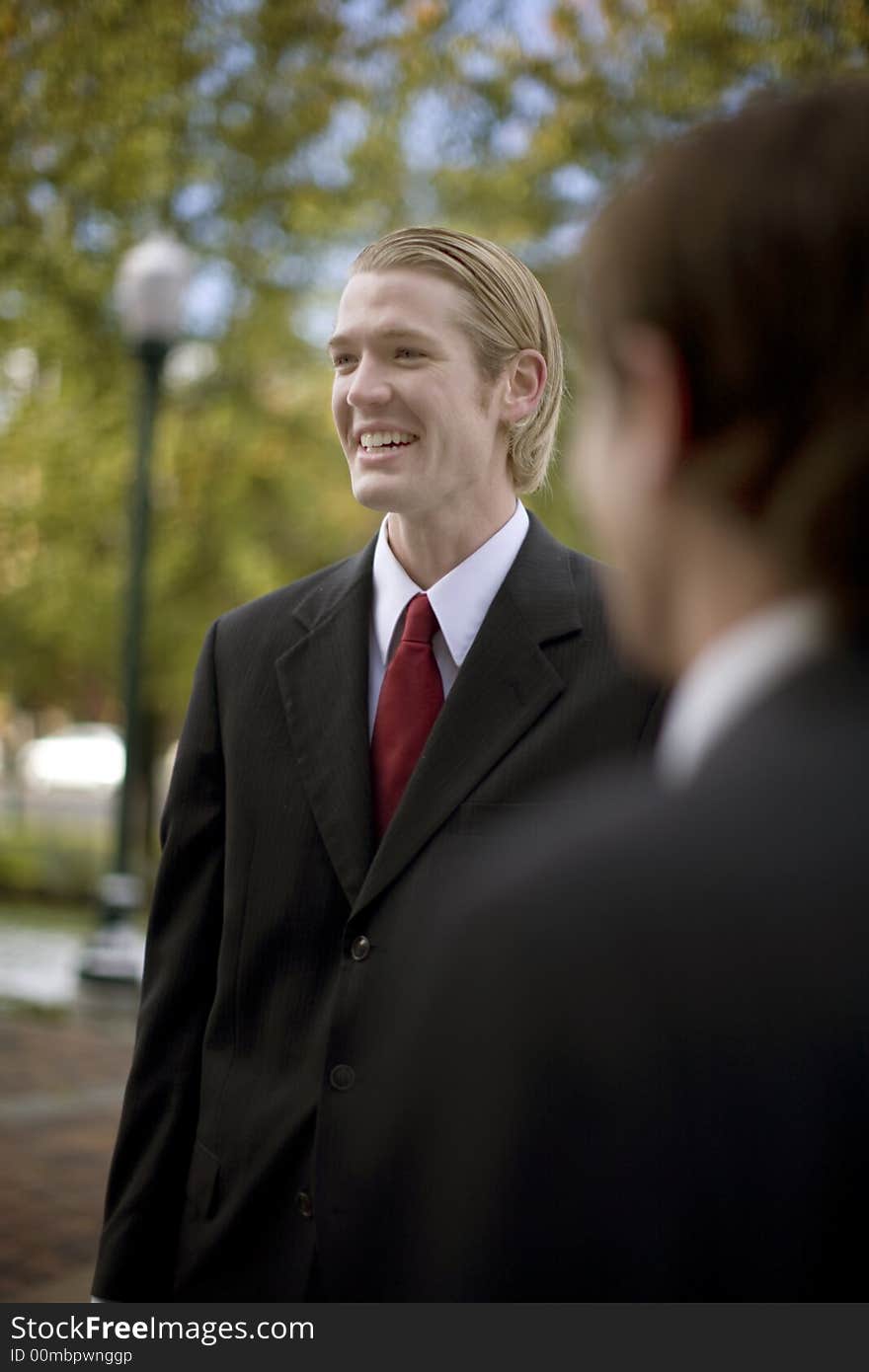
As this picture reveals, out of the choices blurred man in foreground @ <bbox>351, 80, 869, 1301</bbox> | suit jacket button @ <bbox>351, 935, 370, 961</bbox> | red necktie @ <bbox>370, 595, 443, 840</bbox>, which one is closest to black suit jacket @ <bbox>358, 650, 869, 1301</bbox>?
blurred man in foreground @ <bbox>351, 80, 869, 1301</bbox>

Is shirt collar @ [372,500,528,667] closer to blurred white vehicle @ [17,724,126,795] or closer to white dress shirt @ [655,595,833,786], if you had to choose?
white dress shirt @ [655,595,833,786]

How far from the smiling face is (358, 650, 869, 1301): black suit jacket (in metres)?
1.34

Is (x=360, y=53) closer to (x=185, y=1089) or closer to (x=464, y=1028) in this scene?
(x=185, y=1089)

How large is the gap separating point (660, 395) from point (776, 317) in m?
0.09

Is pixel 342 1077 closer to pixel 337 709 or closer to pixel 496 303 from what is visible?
pixel 337 709

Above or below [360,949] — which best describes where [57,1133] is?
above

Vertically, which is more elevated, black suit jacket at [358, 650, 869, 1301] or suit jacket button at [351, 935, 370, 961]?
suit jacket button at [351, 935, 370, 961]

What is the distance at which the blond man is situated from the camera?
6.30ft

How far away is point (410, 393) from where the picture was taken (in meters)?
2.10

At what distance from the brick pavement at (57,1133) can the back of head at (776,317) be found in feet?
13.1

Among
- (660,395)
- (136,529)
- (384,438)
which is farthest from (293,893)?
(136,529)

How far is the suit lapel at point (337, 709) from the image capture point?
6.53ft

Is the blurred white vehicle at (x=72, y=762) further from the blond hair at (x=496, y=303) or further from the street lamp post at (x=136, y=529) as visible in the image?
the blond hair at (x=496, y=303)

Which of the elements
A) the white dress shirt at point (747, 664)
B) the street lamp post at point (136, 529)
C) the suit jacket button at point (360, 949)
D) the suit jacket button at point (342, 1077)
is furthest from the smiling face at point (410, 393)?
the street lamp post at point (136, 529)
